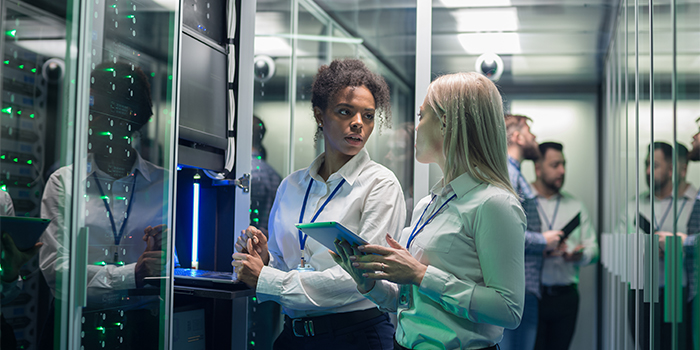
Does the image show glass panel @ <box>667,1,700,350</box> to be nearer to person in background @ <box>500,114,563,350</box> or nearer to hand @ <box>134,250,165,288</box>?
hand @ <box>134,250,165,288</box>

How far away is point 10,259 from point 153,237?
635mm

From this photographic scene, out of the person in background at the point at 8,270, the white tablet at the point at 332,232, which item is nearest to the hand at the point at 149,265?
the person in background at the point at 8,270

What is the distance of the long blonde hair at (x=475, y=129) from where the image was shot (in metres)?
1.69

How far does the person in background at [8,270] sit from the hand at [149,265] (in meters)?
0.53

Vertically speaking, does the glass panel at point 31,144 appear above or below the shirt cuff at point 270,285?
above

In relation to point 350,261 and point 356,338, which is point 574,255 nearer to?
point 356,338

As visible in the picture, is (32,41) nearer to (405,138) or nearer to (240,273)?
(240,273)

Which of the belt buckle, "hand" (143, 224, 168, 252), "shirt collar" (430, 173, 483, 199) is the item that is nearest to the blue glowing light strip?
"hand" (143, 224, 168, 252)

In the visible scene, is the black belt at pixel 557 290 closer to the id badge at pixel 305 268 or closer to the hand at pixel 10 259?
the id badge at pixel 305 268

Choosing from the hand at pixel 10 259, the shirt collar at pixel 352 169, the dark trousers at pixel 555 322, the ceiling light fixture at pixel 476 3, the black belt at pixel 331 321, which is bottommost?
the dark trousers at pixel 555 322

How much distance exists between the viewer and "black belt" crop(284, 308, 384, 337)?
2.20 meters

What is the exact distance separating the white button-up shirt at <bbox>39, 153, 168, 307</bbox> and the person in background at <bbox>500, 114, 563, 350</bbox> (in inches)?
101

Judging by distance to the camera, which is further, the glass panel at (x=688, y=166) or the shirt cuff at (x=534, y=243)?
the shirt cuff at (x=534, y=243)

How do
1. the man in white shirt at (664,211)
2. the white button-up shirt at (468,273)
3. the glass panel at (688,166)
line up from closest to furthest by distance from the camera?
the white button-up shirt at (468,273)
the glass panel at (688,166)
the man in white shirt at (664,211)
